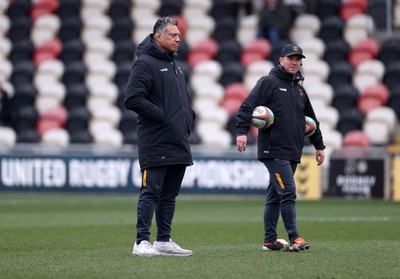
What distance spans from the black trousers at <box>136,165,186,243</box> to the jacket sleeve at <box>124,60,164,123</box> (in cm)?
55

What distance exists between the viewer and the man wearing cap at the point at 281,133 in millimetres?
9789

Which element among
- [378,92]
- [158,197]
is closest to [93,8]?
[378,92]

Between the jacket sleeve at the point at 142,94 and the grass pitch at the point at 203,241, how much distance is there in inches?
54.9

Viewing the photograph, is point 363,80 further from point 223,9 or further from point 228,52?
point 223,9

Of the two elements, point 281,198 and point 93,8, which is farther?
point 93,8

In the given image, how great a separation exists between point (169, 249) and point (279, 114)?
6.22 feet

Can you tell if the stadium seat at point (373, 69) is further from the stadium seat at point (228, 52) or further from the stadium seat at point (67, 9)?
the stadium seat at point (67, 9)

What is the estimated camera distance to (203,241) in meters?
11.3

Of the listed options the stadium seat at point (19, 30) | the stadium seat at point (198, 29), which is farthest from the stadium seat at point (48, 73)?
the stadium seat at point (198, 29)

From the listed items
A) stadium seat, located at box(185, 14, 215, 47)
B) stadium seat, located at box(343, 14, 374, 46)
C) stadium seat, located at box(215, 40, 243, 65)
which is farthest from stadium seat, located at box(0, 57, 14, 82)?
stadium seat, located at box(343, 14, 374, 46)

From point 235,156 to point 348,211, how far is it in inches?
221

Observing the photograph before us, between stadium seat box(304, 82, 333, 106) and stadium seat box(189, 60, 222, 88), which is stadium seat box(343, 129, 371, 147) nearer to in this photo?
stadium seat box(304, 82, 333, 106)

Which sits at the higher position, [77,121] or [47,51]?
[47,51]

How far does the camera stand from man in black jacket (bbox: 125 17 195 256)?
9125 mm
